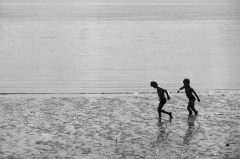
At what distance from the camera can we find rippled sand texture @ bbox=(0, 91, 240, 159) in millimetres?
10578

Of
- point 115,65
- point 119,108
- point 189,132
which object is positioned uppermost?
point 115,65

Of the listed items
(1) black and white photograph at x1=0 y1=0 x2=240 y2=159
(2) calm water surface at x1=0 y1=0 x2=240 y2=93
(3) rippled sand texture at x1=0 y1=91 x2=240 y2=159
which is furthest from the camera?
(2) calm water surface at x1=0 y1=0 x2=240 y2=93

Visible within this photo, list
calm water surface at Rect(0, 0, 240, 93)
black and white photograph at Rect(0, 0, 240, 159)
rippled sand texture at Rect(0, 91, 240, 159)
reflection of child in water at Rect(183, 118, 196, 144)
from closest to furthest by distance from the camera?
rippled sand texture at Rect(0, 91, 240, 159)
black and white photograph at Rect(0, 0, 240, 159)
reflection of child in water at Rect(183, 118, 196, 144)
calm water surface at Rect(0, 0, 240, 93)

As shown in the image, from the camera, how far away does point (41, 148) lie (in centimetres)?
1086

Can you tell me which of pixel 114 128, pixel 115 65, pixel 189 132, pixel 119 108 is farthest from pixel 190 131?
pixel 115 65

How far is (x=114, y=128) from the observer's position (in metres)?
12.7

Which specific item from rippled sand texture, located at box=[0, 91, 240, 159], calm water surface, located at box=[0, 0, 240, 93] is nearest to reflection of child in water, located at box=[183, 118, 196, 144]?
rippled sand texture, located at box=[0, 91, 240, 159]

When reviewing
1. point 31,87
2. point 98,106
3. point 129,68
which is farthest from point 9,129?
point 129,68

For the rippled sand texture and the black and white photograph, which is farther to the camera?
the black and white photograph

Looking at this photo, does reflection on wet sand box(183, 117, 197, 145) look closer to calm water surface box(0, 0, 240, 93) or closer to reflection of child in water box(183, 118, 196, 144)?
reflection of child in water box(183, 118, 196, 144)

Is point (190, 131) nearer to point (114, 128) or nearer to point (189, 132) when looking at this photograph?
point (189, 132)

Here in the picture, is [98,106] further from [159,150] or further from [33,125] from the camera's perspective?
[159,150]

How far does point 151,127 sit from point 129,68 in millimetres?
16434

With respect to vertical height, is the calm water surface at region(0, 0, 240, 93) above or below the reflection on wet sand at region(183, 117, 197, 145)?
above
